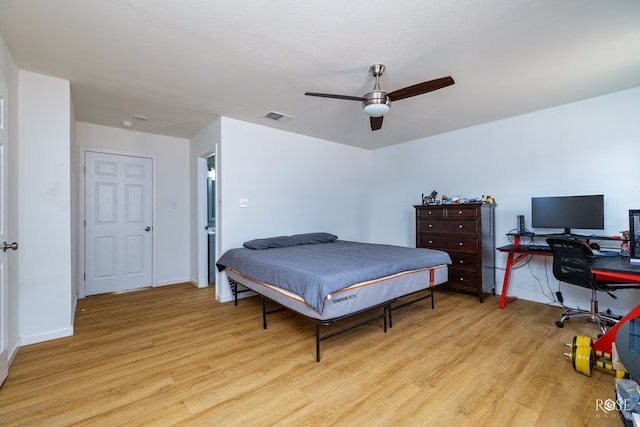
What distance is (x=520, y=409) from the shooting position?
64.9 inches

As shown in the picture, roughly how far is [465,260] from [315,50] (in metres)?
3.15

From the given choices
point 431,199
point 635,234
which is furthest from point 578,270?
point 431,199

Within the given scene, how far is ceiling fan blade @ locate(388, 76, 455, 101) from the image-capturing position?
222cm

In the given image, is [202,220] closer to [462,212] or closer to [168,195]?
[168,195]

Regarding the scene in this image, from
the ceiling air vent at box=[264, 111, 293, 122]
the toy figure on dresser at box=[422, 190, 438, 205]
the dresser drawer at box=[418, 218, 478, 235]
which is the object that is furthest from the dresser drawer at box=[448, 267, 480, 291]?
the ceiling air vent at box=[264, 111, 293, 122]

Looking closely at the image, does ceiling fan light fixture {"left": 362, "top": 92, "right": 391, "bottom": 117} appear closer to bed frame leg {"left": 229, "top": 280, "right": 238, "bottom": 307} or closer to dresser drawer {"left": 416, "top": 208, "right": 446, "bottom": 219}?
dresser drawer {"left": 416, "top": 208, "right": 446, "bottom": 219}

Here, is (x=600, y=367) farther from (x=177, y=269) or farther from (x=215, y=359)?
(x=177, y=269)

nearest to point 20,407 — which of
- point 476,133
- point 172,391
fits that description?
point 172,391

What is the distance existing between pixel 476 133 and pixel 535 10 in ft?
8.36

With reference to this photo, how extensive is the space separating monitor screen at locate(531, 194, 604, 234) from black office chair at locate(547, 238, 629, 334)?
63 centimetres

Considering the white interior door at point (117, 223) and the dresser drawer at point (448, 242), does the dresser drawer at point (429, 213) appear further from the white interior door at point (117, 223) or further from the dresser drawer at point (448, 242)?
the white interior door at point (117, 223)

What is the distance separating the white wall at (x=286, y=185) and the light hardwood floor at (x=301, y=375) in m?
1.39

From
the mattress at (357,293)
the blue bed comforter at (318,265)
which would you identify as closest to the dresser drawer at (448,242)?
the blue bed comforter at (318,265)

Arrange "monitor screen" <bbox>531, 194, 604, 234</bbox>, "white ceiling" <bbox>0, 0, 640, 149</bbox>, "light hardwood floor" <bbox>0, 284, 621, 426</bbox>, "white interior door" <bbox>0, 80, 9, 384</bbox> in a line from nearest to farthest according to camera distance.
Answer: "light hardwood floor" <bbox>0, 284, 621, 426</bbox> → "white ceiling" <bbox>0, 0, 640, 149</bbox> → "white interior door" <bbox>0, 80, 9, 384</bbox> → "monitor screen" <bbox>531, 194, 604, 234</bbox>
